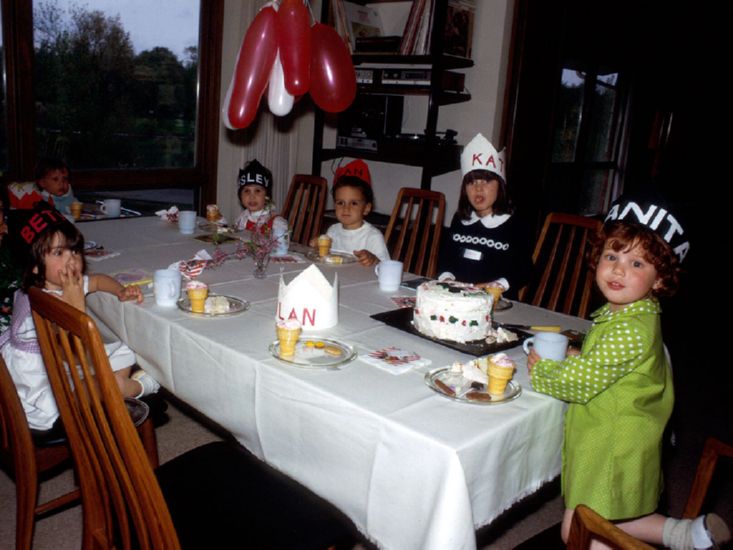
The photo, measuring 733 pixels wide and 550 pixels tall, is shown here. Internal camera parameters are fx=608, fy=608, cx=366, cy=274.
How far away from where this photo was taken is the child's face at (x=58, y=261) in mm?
1763

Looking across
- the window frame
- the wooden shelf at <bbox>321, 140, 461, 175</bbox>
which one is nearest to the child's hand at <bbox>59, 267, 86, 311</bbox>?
the window frame

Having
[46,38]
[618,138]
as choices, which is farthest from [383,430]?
[618,138]

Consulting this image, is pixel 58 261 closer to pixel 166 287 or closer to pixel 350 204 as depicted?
pixel 166 287

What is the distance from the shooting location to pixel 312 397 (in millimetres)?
1307

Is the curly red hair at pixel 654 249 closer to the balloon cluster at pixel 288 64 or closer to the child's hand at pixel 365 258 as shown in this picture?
the child's hand at pixel 365 258

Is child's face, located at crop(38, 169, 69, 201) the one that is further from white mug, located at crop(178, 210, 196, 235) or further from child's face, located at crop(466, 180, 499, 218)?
child's face, located at crop(466, 180, 499, 218)

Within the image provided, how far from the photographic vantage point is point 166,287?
5.94ft

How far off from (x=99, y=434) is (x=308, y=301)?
657 mm

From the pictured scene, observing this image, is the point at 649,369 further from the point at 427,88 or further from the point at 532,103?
the point at 532,103

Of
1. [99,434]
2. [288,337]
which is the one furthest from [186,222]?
[99,434]

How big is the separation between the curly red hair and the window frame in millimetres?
3297

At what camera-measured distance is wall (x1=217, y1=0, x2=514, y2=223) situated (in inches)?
154

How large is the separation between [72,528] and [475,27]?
3.56 m

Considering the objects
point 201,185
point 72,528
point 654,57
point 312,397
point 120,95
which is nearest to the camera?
point 312,397
